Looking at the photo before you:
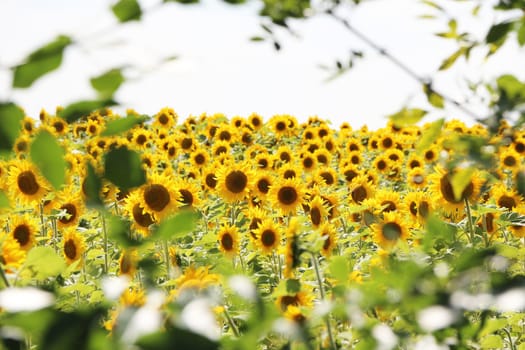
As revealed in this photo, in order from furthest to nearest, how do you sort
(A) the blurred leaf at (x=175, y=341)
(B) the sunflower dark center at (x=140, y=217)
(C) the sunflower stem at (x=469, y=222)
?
(B) the sunflower dark center at (x=140, y=217) < (C) the sunflower stem at (x=469, y=222) < (A) the blurred leaf at (x=175, y=341)

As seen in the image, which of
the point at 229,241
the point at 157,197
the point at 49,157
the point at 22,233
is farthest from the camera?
the point at 229,241

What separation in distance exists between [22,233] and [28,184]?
0.75 m

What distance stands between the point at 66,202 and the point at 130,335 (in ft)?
17.3

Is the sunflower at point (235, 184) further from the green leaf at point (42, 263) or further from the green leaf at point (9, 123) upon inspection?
the green leaf at point (9, 123)

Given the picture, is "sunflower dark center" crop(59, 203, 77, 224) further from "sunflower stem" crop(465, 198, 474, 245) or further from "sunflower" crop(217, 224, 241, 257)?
"sunflower stem" crop(465, 198, 474, 245)

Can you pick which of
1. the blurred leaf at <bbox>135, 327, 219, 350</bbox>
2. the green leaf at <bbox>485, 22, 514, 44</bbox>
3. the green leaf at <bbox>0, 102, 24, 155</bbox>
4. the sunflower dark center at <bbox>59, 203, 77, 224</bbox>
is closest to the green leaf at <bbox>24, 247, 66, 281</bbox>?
the green leaf at <bbox>0, 102, 24, 155</bbox>

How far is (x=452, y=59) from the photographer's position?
1.15 m

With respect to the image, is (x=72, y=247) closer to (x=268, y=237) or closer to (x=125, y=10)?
(x=268, y=237)

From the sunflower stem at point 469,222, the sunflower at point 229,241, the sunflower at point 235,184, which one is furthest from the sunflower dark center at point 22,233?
the sunflower stem at point 469,222

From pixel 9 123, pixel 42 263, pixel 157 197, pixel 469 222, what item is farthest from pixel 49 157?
pixel 157 197

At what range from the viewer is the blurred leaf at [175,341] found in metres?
0.60

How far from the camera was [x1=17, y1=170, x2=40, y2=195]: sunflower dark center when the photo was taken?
215 inches

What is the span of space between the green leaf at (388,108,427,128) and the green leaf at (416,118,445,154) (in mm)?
26

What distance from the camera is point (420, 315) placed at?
825mm
